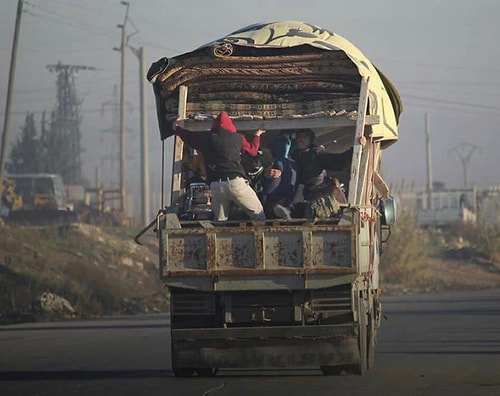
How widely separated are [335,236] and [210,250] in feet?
4.51

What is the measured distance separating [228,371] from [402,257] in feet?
105

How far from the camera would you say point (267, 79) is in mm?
14078

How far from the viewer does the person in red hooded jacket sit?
510 inches

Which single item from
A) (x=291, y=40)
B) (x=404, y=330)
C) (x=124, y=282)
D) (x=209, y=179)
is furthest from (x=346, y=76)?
(x=124, y=282)

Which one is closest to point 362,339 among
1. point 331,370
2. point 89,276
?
point 331,370

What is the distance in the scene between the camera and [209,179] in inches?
525

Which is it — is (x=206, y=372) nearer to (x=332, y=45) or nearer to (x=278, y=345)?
(x=278, y=345)

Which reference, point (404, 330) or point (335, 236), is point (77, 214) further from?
point (335, 236)

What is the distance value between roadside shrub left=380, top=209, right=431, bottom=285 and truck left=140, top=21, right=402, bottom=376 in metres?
31.1

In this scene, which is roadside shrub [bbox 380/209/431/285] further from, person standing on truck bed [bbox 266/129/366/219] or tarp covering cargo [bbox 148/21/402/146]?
person standing on truck bed [bbox 266/129/366/219]

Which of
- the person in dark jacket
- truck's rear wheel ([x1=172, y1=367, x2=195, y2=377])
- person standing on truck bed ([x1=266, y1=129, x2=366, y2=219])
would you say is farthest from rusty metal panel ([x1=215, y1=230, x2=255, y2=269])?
truck's rear wheel ([x1=172, y1=367, x2=195, y2=377])

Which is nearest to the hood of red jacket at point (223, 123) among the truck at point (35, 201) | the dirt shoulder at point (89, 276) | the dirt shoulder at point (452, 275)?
the dirt shoulder at point (89, 276)

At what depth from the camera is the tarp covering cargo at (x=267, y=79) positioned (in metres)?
13.7

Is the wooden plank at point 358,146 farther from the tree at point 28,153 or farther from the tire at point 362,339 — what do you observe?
the tree at point 28,153
